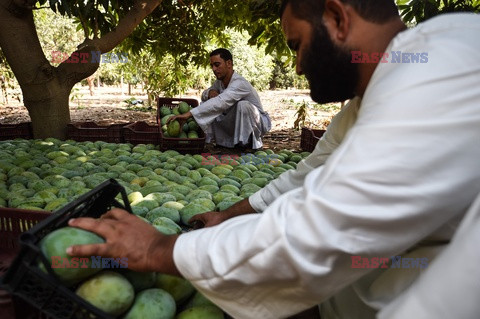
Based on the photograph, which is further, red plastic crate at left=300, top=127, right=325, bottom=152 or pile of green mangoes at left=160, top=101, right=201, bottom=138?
→ pile of green mangoes at left=160, top=101, right=201, bottom=138

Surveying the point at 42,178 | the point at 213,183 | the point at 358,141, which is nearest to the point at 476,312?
the point at 358,141

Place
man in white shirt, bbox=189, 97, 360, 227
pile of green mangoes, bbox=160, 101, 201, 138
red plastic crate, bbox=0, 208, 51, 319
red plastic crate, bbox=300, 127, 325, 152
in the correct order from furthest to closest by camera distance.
Result: pile of green mangoes, bbox=160, 101, 201, 138 → red plastic crate, bbox=300, 127, 325, 152 → man in white shirt, bbox=189, 97, 360, 227 → red plastic crate, bbox=0, 208, 51, 319

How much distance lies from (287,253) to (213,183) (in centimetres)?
192

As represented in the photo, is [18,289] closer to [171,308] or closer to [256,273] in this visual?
[171,308]

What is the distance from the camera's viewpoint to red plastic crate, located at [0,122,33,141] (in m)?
4.54

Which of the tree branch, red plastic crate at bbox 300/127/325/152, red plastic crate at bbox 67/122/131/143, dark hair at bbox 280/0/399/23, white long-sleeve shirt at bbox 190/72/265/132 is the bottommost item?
red plastic crate at bbox 300/127/325/152

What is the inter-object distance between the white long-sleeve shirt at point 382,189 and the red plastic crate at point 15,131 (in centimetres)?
455

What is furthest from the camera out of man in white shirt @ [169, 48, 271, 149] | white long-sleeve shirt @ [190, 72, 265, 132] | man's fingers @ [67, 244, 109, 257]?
man in white shirt @ [169, 48, 271, 149]

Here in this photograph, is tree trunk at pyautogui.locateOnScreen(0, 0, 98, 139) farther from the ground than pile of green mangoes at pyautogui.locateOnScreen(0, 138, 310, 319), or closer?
farther from the ground

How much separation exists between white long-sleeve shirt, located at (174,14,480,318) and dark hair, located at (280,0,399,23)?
186 millimetres

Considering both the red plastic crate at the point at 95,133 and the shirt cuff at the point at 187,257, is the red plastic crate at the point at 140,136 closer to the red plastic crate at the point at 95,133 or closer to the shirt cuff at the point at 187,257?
the red plastic crate at the point at 95,133

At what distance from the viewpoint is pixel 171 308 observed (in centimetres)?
127

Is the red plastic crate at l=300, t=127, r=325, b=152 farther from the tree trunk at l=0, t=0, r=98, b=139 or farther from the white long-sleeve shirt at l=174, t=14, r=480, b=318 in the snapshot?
the white long-sleeve shirt at l=174, t=14, r=480, b=318

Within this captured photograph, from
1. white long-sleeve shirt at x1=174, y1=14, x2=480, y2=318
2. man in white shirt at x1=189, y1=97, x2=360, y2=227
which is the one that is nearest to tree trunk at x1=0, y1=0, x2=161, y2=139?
man in white shirt at x1=189, y1=97, x2=360, y2=227
